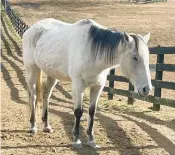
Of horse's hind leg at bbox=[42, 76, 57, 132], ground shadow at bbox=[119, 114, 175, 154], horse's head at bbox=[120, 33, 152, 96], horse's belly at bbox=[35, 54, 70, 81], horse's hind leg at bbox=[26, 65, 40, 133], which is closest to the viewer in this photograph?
horse's head at bbox=[120, 33, 152, 96]

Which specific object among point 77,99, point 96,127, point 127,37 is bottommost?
point 96,127

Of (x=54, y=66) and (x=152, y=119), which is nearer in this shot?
Answer: (x=54, y=66)

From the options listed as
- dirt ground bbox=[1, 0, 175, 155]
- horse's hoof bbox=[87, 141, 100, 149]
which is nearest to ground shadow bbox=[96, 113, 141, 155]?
dirt ground bbox=[1, 0, 175, 155]

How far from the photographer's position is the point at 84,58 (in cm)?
539

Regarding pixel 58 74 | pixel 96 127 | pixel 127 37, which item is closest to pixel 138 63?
pixel 127 37

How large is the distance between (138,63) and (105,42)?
2.12ft

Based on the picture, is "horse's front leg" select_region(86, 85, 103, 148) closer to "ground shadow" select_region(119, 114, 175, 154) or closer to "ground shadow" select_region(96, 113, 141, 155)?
"ground shadow" select_region(96, 113, 141, 155)

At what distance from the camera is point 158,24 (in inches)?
1211

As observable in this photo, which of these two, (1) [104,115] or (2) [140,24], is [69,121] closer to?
(1) [104,115]

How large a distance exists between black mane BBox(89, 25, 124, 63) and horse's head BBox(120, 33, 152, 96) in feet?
0.77

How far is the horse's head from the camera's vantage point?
190 inches

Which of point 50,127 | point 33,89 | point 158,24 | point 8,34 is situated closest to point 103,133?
point 50,127

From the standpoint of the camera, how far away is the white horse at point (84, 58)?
195 inches

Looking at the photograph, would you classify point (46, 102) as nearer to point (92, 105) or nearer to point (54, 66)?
point (54, 66)
